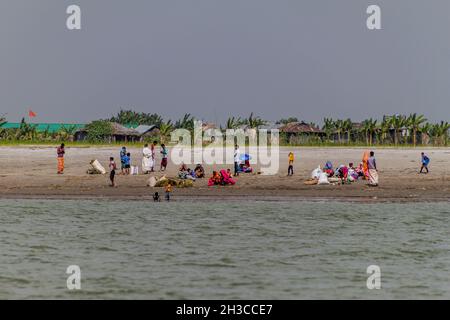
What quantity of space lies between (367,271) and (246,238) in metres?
5.48

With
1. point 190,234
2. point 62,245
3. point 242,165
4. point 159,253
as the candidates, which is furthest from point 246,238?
point 242,165

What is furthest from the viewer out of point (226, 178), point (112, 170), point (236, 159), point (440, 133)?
point (440, 133)

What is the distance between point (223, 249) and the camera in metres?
19.7

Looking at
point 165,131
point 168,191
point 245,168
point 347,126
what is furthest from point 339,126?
point 168,191

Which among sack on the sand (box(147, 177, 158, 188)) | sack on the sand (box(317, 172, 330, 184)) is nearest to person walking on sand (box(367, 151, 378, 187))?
sack on the sand (box(317, 172, 330, 184))

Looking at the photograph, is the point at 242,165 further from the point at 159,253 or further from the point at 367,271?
the point at 367,271

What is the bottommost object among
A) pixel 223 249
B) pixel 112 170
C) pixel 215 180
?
pixel 223 249

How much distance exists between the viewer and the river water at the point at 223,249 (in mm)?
15100

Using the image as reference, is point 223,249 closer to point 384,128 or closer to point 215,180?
point 215,180

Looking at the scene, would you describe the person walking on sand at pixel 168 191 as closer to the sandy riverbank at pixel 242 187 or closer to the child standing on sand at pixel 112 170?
the sandy riverbank at pixel 242 187

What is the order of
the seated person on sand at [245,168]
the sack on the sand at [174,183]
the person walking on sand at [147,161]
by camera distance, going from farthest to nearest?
1. the seated person on sand at [245,168]
2. the person walking on sand at [147,161]
3. the sack on the sand at [174,183]

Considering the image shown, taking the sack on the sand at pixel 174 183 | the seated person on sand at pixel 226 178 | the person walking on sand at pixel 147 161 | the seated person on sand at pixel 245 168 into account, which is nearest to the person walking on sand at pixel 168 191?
the sack on the sand at pixel 174 183

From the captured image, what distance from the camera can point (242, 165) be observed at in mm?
34812
